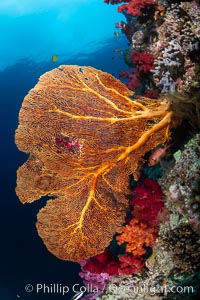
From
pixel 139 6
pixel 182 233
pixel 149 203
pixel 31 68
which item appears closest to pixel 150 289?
pixel 149 203

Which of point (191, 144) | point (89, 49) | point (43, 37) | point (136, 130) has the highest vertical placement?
point (43, 37)

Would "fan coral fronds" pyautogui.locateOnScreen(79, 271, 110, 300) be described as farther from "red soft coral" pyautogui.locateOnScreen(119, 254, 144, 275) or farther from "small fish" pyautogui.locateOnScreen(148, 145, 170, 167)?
"small fish" pyautogui.locateOnScreen(148, 145, 170, 167)

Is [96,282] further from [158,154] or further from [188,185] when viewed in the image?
[188,185]

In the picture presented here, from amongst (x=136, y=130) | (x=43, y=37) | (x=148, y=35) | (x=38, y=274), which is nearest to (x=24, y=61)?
(x=43, y=37)

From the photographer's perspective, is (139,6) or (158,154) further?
(139,6)

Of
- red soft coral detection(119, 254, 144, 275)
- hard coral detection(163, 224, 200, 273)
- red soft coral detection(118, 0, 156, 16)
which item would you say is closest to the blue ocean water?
red soft coral detection(118, 0, 156, 16)

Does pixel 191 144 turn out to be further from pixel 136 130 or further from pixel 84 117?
pixel 84 117
